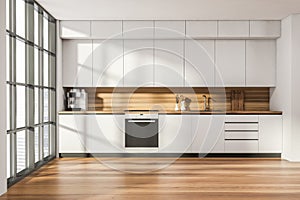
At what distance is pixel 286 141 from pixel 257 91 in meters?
1.21

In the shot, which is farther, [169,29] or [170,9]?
[169,29]

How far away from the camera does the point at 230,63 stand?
8.24 meters

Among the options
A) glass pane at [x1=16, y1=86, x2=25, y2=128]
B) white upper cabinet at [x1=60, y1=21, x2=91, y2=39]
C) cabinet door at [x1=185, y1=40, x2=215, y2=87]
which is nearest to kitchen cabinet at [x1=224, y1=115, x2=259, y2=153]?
cabinet door at [x1=185, y1=40, x2=215, y2=87]

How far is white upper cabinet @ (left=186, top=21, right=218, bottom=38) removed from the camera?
7.95 m

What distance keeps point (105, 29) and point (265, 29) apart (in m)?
2.66

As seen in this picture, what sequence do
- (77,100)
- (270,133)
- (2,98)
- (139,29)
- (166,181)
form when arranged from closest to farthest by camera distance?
(2,98) → (166,181) → (270,133) → (139,29) → (77,100)

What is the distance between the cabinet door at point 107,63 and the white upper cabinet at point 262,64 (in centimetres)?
221

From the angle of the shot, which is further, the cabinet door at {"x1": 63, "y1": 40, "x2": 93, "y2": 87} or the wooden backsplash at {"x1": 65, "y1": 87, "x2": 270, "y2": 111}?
the wooden backsplash at {"x1": 65, "y1": 87, "x2": 270, "y2": 111}

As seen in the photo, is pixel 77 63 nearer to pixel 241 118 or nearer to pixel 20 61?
pixel 20 61

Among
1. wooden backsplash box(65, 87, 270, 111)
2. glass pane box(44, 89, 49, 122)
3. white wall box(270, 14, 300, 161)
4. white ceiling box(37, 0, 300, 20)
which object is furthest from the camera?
wooden backsplash box(65, 87, 270, 111)

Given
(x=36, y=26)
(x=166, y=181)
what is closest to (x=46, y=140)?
(x=36, y=26)

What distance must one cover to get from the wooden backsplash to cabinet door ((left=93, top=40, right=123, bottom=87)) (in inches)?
12.5

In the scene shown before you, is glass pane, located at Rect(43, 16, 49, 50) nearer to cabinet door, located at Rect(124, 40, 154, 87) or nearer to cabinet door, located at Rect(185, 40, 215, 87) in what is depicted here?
cabinet door, located at Rect(124, 40, 154, 87)

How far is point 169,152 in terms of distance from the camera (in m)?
7.96
